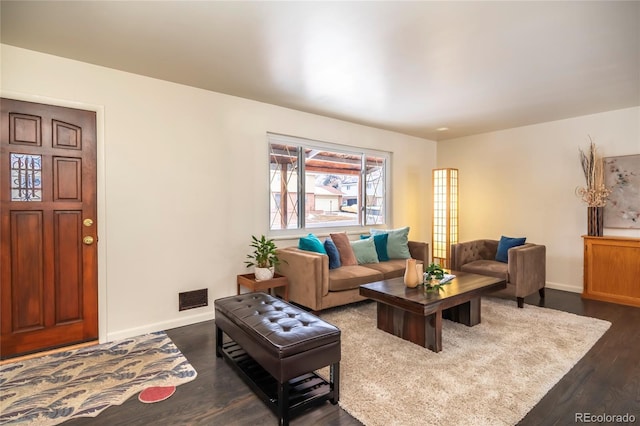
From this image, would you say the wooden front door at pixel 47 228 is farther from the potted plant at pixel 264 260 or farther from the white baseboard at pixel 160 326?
the potted plant at pixel 264 260

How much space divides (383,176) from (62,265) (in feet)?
14.7

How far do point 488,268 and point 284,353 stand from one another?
330 centimetres

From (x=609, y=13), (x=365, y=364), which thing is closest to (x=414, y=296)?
(x=365, y=364)

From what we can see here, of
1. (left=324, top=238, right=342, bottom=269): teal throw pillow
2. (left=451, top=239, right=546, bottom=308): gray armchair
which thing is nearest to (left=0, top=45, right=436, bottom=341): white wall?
(left=324, top=238, right=342, bottom=269): teal throw pillow

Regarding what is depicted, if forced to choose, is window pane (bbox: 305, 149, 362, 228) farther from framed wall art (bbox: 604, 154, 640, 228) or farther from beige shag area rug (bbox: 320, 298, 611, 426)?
framed wall art (bbox: 604, 154, 640, 228)

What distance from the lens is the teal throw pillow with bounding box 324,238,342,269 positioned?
407cm

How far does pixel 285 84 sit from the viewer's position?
11.2 ft

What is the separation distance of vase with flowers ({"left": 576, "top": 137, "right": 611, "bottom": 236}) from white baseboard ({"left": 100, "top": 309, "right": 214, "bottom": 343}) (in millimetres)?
4925

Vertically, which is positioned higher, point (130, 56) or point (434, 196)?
point (130, 56)

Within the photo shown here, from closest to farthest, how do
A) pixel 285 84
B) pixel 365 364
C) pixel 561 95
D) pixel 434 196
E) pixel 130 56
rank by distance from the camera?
pixel 365 364, pixel 130 56, pixel 285 84, pixel 561 95, pixel 434 196

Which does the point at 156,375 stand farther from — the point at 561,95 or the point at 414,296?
the point at 561,95

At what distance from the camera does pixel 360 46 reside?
259 cm

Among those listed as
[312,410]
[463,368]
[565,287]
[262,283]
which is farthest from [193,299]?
[565,287]

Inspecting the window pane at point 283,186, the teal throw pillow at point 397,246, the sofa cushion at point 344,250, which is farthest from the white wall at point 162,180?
the teal throw pillow at point 397,246
